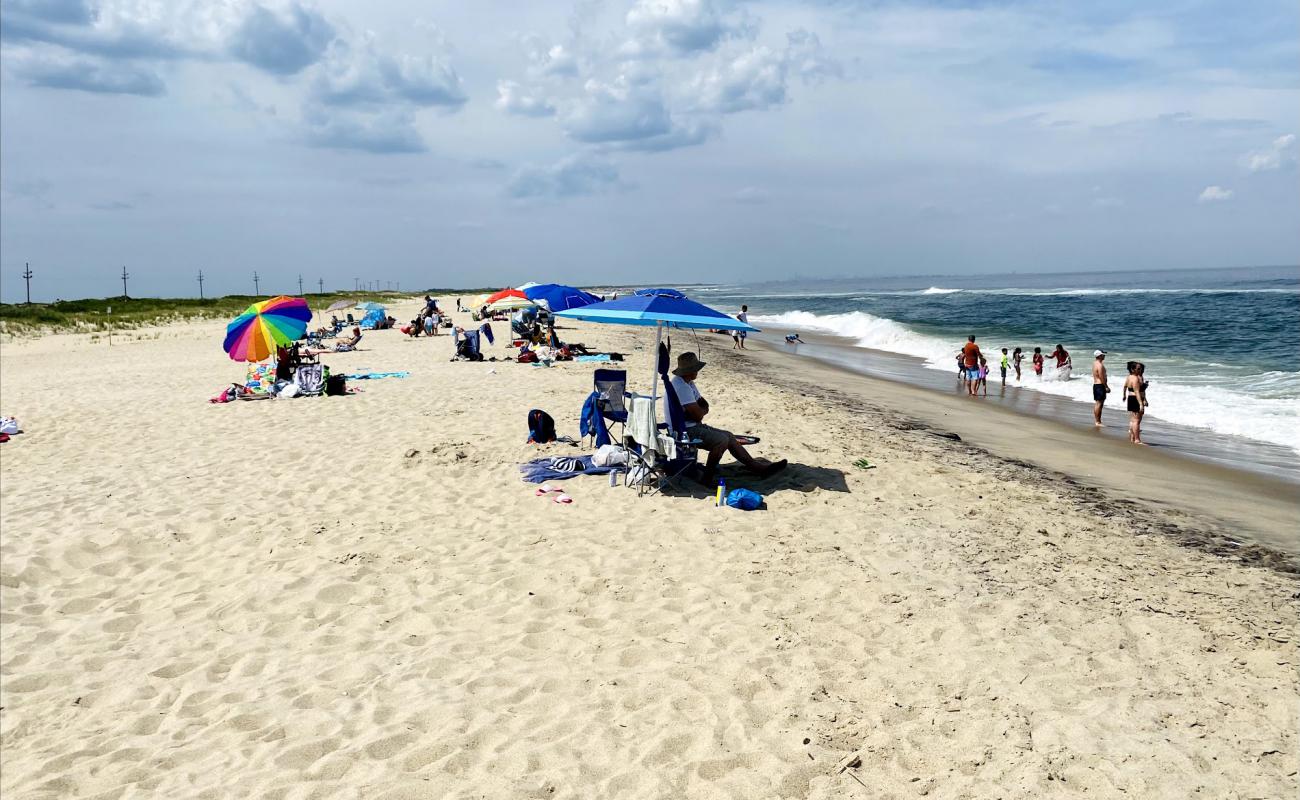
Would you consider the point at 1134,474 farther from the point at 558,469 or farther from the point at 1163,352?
the point at 1163,352

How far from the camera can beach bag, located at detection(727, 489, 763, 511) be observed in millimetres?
7305

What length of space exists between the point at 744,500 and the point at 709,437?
84 cm

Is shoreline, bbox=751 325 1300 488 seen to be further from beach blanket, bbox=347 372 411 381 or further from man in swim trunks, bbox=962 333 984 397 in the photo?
beach blanket, bbox=347 372 411 381

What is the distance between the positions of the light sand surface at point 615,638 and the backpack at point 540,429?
0.59 m

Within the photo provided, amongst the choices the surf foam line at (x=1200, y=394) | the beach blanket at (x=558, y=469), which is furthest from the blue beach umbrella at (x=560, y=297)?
the surf foam line at (x=1200, y=394)

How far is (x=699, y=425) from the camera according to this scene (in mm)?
7988

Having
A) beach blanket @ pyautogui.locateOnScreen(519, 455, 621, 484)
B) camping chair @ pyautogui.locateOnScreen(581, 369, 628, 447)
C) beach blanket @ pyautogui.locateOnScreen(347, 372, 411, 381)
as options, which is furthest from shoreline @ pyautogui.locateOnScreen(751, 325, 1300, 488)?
beach blanket @ pyautogui.locateOnScreen(347, 372, 411, 381)

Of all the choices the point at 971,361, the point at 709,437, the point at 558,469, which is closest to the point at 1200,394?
the point at 971,361

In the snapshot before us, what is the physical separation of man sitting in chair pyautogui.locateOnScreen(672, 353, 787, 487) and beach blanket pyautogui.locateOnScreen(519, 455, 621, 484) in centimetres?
100

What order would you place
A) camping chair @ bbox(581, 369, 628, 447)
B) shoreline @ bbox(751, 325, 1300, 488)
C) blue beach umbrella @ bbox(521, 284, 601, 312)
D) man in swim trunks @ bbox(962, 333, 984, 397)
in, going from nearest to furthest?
1. camping chair @ bbox(581, 369, 628, 447)
2. shoreline @ bbox(751, 325, 1300, 488)
3. blue beach umbrella @ bbox(521, 284, 601, 312)
4. man in swim trunks @ bbox(962, 333, 984, 397)

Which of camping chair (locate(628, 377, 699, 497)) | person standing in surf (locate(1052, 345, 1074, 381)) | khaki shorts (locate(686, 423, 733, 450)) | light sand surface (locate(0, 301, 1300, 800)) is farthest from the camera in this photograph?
person standing in surf (locate(1052, 345, 1074, 381))

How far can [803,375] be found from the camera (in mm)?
20578

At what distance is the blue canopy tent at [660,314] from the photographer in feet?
23.8

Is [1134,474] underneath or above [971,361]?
underneath
